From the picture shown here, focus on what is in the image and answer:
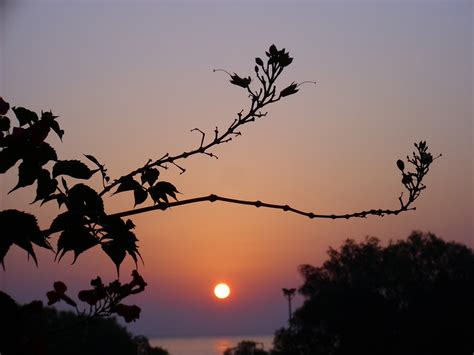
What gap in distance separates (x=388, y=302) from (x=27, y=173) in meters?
Result: 50.2

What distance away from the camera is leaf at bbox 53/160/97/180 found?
182 cm

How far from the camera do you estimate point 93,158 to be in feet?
6.58

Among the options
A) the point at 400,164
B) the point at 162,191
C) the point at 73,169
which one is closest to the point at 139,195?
the point at 162,191

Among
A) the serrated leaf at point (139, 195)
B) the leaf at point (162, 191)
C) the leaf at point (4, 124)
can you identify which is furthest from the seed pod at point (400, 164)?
the leaf at point (4, 124)

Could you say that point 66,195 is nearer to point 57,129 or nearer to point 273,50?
point 57,129

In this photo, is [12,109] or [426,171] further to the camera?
[426,171]

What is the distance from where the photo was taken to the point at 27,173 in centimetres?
171

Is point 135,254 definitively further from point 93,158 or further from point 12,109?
point 12,109

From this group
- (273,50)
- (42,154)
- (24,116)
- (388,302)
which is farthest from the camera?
(388,302)

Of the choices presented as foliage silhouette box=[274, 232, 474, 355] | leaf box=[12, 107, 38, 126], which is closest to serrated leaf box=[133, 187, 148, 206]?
leaf box=[12, 107, 38, 126]

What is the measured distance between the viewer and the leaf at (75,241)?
1610mm

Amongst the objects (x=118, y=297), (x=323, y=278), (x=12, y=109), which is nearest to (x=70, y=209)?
(x=12, y=109)

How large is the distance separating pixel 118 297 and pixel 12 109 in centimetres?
91

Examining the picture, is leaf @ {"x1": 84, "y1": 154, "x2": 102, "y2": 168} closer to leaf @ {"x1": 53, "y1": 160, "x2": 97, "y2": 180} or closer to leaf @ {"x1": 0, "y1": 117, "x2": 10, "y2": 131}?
leaf @ {"x1": 53, "y1": 160, "x2": 97, "y2": 180}
